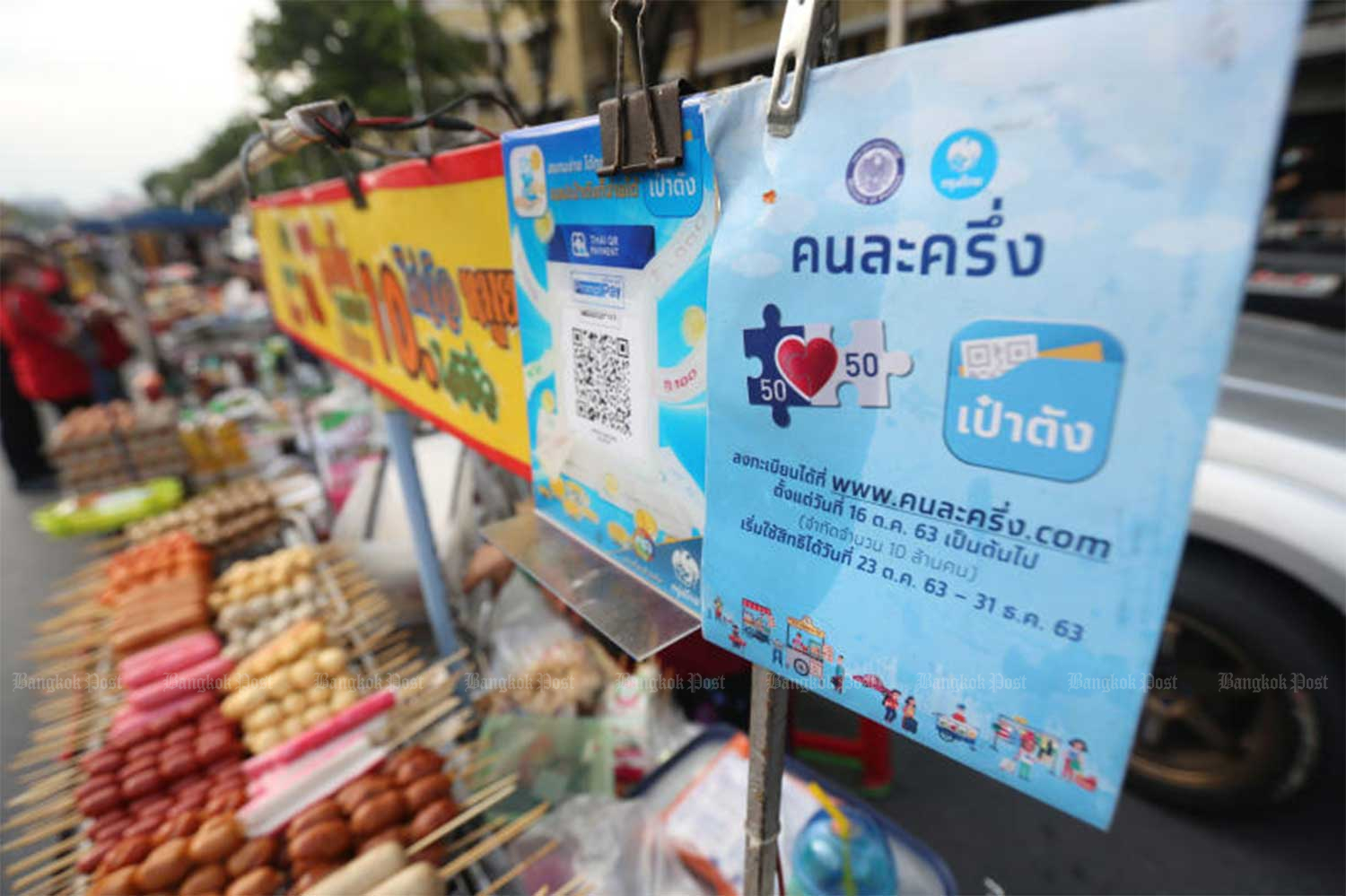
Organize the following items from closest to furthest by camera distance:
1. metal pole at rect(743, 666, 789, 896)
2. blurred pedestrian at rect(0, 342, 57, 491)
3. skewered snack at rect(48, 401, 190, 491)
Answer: metal pole at rect(743, 666, 789, 896) < skewered snack at rect(48, 401, 190, 491) < blurred pedestrian at rect(0, 342, 57, 491)

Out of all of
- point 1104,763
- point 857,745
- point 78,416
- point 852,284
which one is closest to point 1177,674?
point 857,745

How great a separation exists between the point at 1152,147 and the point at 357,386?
19.1 ft

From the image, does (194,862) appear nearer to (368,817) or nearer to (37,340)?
(368,817)

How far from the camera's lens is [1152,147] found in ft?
1.44

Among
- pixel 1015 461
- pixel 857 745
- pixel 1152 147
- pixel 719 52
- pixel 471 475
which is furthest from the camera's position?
pixel 719 52

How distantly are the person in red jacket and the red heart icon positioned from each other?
7.74 meters

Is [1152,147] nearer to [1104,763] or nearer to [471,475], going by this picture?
[1104,763]

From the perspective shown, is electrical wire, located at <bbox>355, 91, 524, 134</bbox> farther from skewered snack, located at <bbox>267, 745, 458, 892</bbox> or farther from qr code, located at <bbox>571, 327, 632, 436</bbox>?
skewered snack, located at <bbox>267, 745, 458, 892</bbox>

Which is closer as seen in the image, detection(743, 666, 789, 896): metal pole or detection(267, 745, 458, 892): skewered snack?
detection(743, 666, 789, 896): metal pole

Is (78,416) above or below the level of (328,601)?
Answer: above

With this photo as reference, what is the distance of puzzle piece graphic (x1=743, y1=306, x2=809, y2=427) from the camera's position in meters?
0.68

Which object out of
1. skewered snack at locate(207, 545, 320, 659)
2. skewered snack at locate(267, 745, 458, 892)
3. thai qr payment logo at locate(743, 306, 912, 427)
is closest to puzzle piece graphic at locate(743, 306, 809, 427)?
thai qr payment logo at locate(743, 306, 912, 427)

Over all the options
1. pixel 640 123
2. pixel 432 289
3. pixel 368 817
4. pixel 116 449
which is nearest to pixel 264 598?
pixel 368 817

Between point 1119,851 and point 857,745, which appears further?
point 857,745
